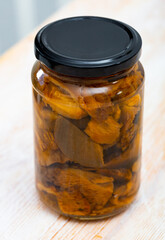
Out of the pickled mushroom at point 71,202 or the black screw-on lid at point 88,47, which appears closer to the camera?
the black screw-on lid at point 88,47

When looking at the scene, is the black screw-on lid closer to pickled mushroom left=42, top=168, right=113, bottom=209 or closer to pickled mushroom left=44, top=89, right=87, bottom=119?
pickled mushroom left=44, top=89, right=87, bottom=119

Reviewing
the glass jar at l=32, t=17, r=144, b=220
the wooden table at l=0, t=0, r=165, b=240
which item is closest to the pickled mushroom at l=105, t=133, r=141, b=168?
the glass jar at l=32, t=17, r=144, b=220

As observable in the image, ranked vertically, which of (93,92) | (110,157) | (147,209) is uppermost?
(93,92)

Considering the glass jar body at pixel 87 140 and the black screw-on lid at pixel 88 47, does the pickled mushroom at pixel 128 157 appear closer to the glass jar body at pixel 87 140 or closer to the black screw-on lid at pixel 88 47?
the glass jar body at pixel 87 140

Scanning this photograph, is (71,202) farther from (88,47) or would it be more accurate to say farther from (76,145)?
(88,47)

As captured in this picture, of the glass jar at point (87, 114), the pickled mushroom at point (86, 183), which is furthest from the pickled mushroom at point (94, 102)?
the pickled mushroom at point (86, 183)

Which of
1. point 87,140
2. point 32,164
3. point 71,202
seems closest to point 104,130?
point 87,140

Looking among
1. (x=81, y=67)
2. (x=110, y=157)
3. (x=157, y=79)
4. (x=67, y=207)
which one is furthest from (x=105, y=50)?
(x=157, y=79)

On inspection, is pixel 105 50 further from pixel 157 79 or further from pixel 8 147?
pixel 157 79
